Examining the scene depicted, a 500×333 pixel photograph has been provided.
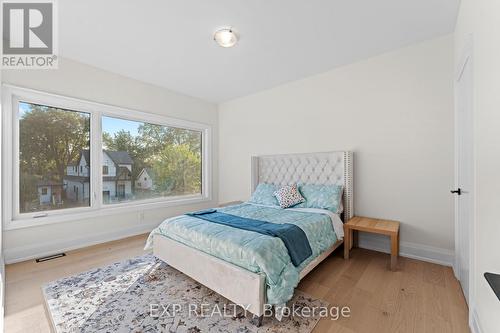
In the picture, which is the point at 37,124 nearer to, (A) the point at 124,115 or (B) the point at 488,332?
(A) the point at 124,115

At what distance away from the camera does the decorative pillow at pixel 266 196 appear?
345cm

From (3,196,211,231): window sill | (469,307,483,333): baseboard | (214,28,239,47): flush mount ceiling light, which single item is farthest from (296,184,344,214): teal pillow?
(3,196,211,231): window sill

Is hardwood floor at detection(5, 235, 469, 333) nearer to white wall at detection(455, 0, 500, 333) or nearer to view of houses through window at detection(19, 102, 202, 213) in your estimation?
white wall at detection(455, 0, 500, 333)

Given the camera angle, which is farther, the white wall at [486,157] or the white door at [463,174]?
the white door at [463,174]

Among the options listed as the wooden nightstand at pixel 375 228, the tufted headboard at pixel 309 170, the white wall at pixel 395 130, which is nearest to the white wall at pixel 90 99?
the tufted headboard at pixel 309 170

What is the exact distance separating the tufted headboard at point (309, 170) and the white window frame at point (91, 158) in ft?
5.49

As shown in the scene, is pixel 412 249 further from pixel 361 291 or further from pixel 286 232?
pixel 286 232

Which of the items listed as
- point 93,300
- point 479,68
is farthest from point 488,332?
point 93,300

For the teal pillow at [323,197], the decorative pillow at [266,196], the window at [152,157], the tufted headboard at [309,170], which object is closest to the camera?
the teal pillow at [323,197]

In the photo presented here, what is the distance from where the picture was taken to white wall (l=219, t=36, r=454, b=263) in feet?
8.33

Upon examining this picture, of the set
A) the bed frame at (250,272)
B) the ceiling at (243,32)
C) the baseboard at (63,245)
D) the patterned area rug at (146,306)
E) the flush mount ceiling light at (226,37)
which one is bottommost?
the patterned area rug at (146,306)

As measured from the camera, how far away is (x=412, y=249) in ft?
8.89

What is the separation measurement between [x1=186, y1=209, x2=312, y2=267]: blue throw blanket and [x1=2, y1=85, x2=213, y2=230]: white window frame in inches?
79.9

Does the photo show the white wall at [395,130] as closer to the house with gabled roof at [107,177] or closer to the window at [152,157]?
the window at [152,157]
